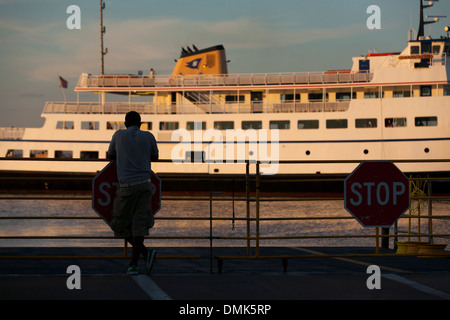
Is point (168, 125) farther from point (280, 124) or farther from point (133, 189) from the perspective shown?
point (133, 189)

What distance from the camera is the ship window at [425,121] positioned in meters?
32.9

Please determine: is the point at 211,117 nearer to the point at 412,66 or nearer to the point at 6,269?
the point at 412,66

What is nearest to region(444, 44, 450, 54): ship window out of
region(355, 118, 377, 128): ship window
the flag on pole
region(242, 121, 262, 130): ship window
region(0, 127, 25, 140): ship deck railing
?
region(355, 118, 377, 128): ship window

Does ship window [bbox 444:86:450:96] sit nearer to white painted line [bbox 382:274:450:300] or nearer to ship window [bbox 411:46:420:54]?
ship window [bbox 411:46:420:54]

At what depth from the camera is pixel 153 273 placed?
6.42 metres

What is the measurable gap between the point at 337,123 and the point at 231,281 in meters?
28.6

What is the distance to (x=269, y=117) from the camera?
35062mm

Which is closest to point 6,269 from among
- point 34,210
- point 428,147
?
point 34,210

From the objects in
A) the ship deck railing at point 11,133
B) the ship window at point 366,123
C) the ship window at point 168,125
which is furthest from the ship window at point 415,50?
the ship deck railing at point 11,133

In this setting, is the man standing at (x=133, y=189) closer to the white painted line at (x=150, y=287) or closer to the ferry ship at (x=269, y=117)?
the white painted line at (x=150, y=287)

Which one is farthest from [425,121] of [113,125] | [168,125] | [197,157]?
[113,125]

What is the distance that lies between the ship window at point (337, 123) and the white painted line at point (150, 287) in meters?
28.4

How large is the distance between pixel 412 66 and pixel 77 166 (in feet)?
60.9

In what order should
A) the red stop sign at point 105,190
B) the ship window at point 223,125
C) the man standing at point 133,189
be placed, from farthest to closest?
the ship window at point 223,125, the red stop sign at point 105,190, the man standing at point 133,189
